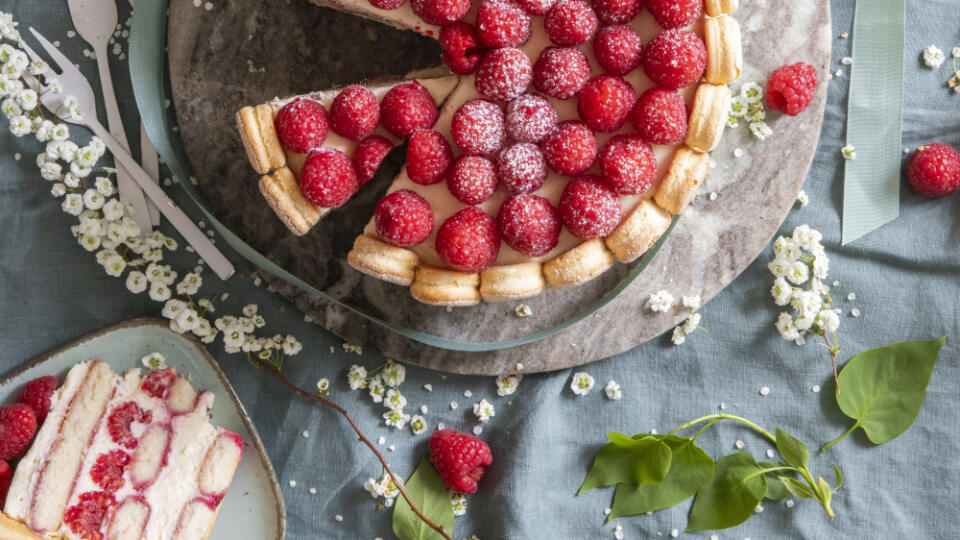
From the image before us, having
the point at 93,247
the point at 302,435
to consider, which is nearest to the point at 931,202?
the point at 302,435

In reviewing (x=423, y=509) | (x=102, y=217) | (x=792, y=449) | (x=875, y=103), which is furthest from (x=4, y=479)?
(x=875, y=103)

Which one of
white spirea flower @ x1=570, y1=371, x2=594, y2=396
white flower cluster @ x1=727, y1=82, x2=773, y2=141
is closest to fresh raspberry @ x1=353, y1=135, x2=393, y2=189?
white spirea flower @ x1=570, y1=371, x2=594, y2=396

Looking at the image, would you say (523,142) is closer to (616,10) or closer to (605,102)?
(605,102)

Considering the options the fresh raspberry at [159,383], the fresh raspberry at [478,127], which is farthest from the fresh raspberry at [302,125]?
the fresh raspberry at [159,383]

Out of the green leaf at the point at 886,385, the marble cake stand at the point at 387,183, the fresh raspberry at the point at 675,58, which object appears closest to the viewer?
the fresh raspberry at the point at 675,58

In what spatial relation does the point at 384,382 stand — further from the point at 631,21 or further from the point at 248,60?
the point at 631,21

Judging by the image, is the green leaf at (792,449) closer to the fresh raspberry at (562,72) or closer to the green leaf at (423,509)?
the green leaf at (423,509)
